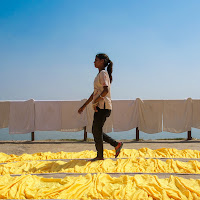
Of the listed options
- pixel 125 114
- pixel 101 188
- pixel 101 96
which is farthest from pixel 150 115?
pixel 101 188

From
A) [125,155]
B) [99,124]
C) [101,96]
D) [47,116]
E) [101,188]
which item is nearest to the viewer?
[101,188]

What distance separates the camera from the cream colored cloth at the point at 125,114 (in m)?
9.02

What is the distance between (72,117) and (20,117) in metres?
2.05

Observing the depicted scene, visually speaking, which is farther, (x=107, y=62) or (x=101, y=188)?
(x=107, y=62)

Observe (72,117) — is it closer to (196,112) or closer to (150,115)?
(150,115)

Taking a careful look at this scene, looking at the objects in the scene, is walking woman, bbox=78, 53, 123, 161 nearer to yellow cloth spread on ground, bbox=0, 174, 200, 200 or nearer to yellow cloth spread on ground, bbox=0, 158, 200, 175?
yellow cloth spread on ground, bbox=0, 158, 200, 175

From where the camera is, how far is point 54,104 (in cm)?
912

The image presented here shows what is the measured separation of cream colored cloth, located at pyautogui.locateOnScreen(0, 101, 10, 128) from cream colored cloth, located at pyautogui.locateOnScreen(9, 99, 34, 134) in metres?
0.15

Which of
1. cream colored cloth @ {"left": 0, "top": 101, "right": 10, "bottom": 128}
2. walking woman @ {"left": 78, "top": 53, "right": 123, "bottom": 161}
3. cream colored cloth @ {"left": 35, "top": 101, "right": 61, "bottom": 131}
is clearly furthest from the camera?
cream colored cloth @ {"left": 0, "top": 101, "right": 10, "bottom": 128}

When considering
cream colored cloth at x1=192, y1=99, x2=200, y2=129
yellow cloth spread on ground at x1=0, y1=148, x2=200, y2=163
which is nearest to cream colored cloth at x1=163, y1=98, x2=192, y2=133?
cream colored cloth at x1=192, y1=99, x2=200, y2=129

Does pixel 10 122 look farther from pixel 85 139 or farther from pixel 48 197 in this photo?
pixel 48 197

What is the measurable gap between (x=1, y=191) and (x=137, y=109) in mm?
6769

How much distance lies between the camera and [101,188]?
2852mm

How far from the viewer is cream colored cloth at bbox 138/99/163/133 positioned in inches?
355
